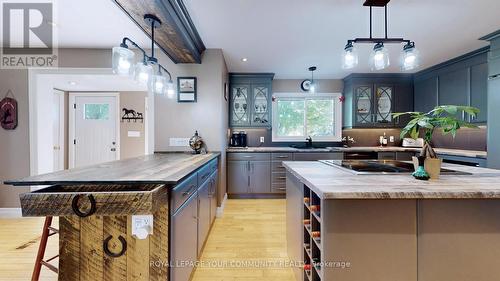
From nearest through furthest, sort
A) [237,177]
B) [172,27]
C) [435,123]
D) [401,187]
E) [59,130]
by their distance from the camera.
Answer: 1. [401,187]
2. [435,123]
3. [172,27]
4. [237,177]
5. [59,130]

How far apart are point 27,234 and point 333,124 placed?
16.8ft

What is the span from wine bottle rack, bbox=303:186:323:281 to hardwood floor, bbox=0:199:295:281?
55 cm

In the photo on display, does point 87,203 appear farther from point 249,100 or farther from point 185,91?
point 249,100

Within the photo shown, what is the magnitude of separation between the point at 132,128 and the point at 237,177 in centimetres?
315

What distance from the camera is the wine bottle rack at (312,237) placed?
136 centimetres

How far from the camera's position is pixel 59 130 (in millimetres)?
5320

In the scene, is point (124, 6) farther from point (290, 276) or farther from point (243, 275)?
point (290, 276)

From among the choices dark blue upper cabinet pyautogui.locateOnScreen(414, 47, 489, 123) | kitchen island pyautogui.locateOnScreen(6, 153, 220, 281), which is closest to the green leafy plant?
kitchen island pyautogui.locateOnScreen(6, 153, 220, 281)

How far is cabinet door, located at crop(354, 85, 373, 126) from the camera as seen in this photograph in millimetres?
4562

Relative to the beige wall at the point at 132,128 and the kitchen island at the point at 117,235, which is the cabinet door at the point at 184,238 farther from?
the beige wall at the point at 132,128

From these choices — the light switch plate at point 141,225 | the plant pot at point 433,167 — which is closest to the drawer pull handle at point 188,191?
the light switch plate at point 141,225

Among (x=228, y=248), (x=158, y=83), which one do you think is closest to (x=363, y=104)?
(x=228, y=248)

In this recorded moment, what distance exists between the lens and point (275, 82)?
4945mm

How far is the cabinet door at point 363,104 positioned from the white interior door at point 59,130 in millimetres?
6430
